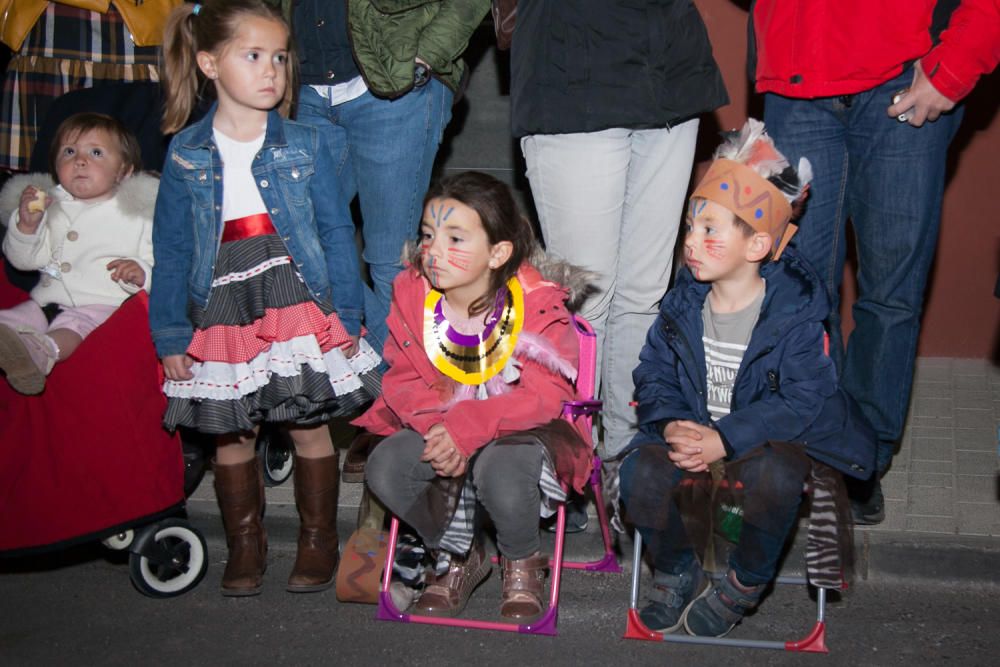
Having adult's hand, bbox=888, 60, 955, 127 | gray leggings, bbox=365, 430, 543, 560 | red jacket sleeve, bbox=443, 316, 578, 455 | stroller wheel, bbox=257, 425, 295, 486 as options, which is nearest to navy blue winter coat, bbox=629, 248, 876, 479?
red jacket sleeve, bbox=443, 316, 578, 455

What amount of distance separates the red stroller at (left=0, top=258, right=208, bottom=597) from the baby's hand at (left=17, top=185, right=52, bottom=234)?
1.91ft

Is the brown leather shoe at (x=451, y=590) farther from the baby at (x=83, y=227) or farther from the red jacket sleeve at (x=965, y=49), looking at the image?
the red jacket sleeve at (x=965, y=49)

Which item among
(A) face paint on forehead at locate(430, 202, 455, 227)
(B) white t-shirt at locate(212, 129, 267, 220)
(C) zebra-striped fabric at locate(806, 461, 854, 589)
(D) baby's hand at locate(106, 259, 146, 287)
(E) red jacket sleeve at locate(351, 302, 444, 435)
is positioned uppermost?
(B) white t-shirt at locate(212, 129, 267, 220)

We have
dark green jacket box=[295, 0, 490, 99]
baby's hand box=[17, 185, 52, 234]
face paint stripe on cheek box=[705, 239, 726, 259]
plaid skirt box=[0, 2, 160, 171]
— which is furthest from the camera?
plaid skirt box=[0, 2, 160, 171]

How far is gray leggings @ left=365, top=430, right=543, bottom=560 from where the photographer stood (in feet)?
12.6

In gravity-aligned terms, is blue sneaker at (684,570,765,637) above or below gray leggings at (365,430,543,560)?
below

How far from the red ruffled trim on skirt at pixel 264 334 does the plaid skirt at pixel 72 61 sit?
139cm

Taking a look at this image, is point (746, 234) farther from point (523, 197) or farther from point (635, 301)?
point (523, 197)

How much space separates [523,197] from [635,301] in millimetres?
1871

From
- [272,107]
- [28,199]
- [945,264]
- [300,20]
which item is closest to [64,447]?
[28,199]

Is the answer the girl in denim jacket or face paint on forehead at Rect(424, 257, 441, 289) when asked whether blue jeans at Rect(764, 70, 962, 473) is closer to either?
face paint on forehead at Rect(424, 257, 441, 289)

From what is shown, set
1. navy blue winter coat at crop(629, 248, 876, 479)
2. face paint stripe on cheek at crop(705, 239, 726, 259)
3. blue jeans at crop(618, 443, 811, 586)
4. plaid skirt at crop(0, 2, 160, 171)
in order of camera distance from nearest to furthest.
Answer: blue jeans at crop(618, 443, 811, 586) → navy blue winter coat at crop(629, 248, 876, 479) → face paint stripe on cheek at crop(705, 239, 726, 259) → plaid skirt at crop(0, 2, 160, 171)

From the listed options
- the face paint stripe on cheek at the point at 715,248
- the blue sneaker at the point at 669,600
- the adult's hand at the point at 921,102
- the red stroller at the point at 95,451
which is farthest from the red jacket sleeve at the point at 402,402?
the adult's hand at the point at 921,102

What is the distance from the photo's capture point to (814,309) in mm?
3756
